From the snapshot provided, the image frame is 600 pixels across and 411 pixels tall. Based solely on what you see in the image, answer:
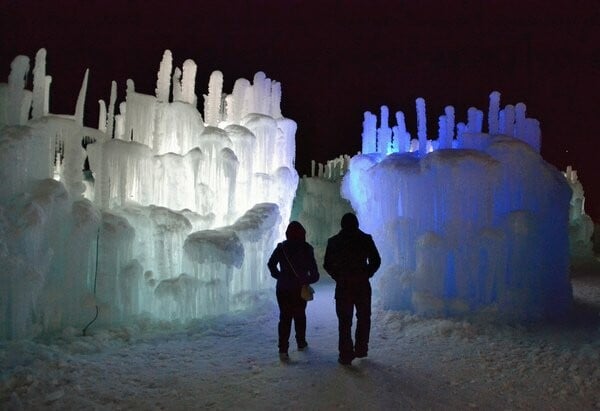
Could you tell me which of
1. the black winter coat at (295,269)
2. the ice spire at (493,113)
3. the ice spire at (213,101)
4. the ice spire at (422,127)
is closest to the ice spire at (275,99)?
the ice spire at (213,101)

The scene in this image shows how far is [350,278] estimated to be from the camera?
646cm

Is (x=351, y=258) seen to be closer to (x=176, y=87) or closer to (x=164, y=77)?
(x=164, y=77)

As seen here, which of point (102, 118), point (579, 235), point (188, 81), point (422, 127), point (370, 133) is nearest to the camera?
point (422, 127)

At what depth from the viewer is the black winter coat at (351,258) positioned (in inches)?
A: 253

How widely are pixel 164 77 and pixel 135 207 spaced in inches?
146

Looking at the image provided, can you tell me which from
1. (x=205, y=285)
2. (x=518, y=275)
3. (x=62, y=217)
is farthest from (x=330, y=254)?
(x=518, y=275)

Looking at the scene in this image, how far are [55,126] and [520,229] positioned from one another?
10.2 metres

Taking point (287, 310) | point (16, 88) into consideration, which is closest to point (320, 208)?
point (16, 88)

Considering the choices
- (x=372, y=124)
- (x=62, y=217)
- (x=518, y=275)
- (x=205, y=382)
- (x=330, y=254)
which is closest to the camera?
(x=205, y=382)

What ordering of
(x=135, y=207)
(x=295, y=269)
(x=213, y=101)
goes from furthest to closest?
(x=213, y=101) → (x=135, y=207) → (x=295, y=269)

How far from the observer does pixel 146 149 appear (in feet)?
37.1

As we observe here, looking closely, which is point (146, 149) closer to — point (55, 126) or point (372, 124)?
point (55, 126)

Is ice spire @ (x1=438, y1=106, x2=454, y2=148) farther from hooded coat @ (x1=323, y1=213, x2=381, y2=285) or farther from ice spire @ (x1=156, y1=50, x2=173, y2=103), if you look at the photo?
ice spire @ (x1=156, y1=50, x2=173, y2=103)

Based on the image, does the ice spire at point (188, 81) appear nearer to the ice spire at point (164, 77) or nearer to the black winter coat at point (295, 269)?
the ice spire at point (164, 77)
